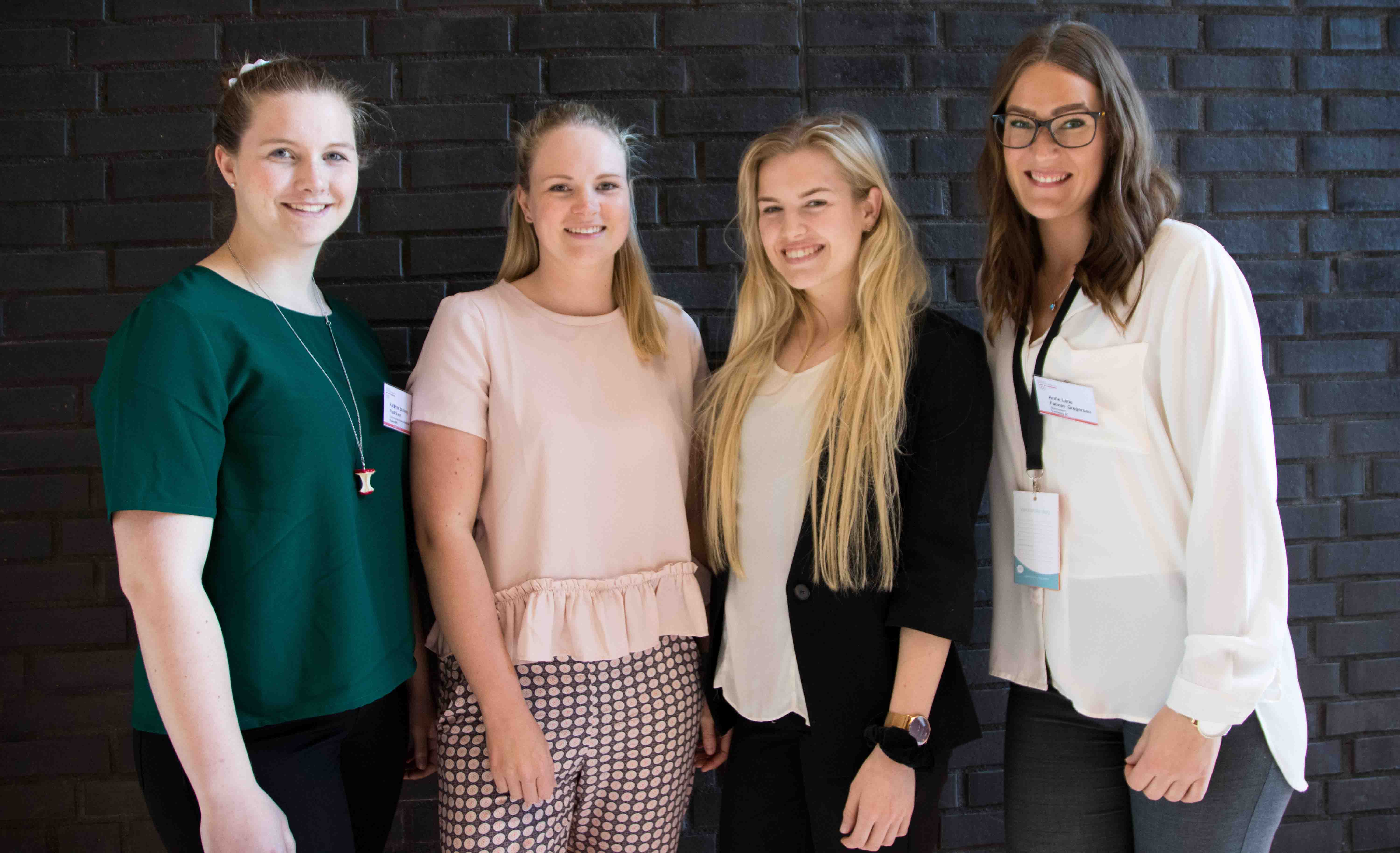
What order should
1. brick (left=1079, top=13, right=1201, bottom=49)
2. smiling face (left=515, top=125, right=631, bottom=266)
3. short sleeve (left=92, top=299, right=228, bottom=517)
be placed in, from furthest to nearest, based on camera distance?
brick (left=1079, top=13, right=1201, bottom=49), smiling face (left=515, top=125, right=631, bottom=266), short sleeve (left=92, top=299, right=228, bottom=517)

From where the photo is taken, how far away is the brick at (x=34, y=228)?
2125mm

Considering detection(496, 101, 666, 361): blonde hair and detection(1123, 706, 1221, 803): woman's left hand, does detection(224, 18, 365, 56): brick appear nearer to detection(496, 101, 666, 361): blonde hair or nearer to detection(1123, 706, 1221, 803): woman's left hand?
detection(496, 101, 666, 361): blonde hair

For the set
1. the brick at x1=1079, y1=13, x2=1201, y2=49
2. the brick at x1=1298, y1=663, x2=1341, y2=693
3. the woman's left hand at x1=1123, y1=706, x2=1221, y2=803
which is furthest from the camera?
the brick at x1=1298, y1=663, x2=1341, y2=693

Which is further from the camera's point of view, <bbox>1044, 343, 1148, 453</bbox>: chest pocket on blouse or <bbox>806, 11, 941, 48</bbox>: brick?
<bbox>806, 11, 941, 48</bbox>: brick

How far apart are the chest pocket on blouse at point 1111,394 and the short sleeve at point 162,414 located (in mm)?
1566

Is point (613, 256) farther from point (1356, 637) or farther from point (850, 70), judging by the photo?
point (1356, 637)

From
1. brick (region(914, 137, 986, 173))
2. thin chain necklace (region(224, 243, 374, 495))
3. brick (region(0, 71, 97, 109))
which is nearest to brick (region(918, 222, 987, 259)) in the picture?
brick (region(914, 137, 986, 173))

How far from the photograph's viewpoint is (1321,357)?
7.54ft

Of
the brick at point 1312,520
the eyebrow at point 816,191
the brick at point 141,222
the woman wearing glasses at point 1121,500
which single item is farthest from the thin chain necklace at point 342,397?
the brick at point 1312,520

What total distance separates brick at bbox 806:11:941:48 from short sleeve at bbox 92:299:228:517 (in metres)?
1.69

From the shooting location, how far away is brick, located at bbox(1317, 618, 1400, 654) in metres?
2.33

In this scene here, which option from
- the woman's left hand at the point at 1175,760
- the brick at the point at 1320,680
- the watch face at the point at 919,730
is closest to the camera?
the woman's left hand at the point at 1175,760

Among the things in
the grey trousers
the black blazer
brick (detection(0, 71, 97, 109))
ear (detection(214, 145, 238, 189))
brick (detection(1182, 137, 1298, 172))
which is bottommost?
the grey trousers

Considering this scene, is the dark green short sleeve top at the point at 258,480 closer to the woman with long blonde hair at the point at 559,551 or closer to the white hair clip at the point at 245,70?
the woman with long blonde hair at the point at 559,551
